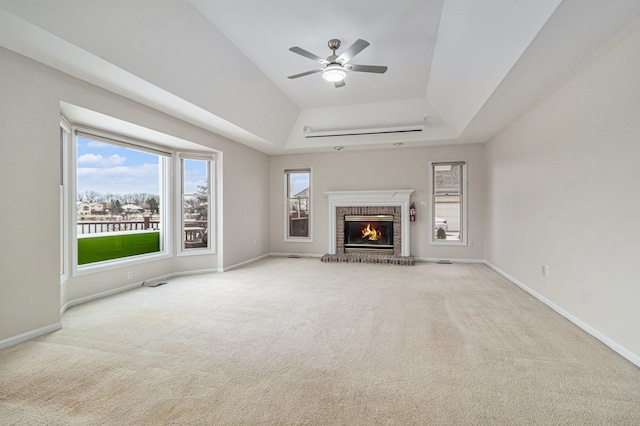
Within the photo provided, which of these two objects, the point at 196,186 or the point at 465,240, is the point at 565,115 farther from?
the point at 196,186

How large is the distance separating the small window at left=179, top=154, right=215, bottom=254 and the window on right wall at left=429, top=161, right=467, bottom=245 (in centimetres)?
485

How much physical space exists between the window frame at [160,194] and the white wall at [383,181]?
2914 millimetres

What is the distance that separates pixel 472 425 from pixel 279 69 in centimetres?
461

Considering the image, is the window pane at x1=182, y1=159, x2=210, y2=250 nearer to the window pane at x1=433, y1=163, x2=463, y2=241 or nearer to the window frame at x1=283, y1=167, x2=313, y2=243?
the window frame at x1=283, y1=167, x2=313, y2=243

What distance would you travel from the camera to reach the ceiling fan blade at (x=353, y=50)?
119 inches

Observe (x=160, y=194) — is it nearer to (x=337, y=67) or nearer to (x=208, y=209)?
(x=208, y=209)

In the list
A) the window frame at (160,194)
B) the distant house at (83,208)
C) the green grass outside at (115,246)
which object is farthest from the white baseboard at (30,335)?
the distant house at (83,208)

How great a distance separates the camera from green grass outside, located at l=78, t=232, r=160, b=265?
4.07 m

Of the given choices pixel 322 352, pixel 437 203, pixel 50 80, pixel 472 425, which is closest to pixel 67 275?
pixel 50 80

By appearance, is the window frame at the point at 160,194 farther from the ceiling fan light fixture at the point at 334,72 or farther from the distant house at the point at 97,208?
the ceiling fan light fixture at the point at 334,72

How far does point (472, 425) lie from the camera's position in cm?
168

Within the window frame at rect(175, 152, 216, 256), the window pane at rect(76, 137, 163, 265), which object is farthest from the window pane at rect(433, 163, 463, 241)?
the window pane at rect(76, 137, 163, 265)

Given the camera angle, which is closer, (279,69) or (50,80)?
(50,80)

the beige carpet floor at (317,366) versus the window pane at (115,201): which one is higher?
the window pane at (115,201)
